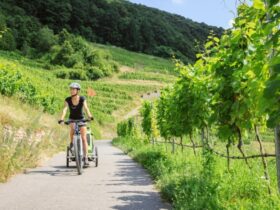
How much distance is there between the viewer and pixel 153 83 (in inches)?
4232

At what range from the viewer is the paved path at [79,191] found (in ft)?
23.9

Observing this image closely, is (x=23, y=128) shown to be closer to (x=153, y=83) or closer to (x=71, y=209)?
(x=71, y=209)

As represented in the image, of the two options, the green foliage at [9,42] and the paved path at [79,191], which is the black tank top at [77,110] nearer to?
the paved path at [79,191]

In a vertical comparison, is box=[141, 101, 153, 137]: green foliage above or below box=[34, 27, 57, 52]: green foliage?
below

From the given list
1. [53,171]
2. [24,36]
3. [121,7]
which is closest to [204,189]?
[53,171]

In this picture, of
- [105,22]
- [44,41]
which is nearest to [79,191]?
[44,41]

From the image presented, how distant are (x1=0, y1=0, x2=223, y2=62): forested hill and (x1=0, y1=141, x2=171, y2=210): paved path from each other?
5410 inches

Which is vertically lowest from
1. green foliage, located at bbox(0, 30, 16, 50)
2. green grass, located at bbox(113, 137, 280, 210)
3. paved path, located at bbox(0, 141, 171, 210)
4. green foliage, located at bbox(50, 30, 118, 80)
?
paved path, located at bbox(0, 141, 171, 210)

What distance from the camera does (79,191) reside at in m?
8.62

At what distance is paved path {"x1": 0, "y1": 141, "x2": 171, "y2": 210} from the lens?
23.9ft

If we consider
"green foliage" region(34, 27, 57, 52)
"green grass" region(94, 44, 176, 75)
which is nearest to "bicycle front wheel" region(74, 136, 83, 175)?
"green grass" region(94, 44, 176, 75)

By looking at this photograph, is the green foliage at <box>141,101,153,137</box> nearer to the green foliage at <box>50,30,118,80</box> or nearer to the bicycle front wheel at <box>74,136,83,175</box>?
the bicycle front wheel at <box>74,136,83,175</box>

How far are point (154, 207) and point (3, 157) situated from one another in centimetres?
382

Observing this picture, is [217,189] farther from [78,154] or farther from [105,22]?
[105,22]
